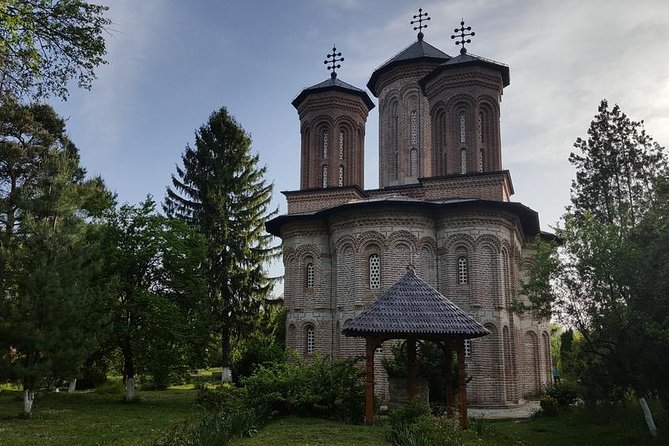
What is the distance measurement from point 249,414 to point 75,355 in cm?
720

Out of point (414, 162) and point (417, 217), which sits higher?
point (414, 162)

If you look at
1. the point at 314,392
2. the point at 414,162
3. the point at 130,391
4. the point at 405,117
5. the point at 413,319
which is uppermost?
the point at 405,117

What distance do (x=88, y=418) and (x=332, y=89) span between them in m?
16.2

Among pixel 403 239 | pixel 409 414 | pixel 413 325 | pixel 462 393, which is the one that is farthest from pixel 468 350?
pixel 409 414

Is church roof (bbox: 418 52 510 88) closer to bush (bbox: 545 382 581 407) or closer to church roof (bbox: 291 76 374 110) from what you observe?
church roof (bbox: 291 76 374 110)

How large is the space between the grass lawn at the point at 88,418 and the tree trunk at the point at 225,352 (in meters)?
4.05

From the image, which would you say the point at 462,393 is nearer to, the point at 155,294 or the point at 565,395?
the point at 565,395

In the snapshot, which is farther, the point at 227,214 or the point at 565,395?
the point at 227,214

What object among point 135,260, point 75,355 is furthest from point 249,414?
point 135,260

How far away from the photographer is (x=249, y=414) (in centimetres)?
1086

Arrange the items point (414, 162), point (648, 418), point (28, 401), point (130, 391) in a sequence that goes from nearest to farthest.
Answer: point (648, 418) → point (28, 401) → point (130, 391) → point (414, 162)

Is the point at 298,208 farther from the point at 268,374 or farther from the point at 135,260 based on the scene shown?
the point at 268,374

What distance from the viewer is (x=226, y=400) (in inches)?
530

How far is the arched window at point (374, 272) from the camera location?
18.9 meters
